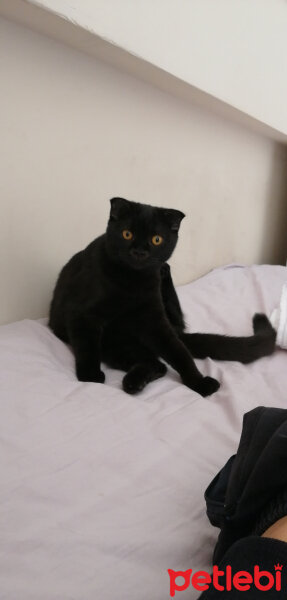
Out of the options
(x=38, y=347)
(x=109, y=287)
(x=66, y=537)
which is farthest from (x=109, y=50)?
(x=66, y=537)

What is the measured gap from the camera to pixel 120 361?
1144 mm

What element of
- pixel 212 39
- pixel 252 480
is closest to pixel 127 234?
pixel 252 480

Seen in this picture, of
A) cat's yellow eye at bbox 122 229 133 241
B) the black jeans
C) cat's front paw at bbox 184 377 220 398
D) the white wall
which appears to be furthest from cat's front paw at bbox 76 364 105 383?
→ the white wall

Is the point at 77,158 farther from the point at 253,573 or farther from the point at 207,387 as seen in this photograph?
the point at 253,573

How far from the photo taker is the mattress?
522 millimetres

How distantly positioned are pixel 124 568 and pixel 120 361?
636mm

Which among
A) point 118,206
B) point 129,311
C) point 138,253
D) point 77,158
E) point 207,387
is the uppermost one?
point 77,158

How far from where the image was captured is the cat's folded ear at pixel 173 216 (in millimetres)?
1103

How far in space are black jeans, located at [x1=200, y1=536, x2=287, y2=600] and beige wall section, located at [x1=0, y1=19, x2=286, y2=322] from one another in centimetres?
100

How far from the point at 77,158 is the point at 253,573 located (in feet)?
3.95

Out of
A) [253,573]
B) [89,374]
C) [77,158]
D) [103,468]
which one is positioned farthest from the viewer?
[77,158]

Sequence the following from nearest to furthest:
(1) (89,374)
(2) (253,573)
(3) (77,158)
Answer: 1. (2) (253,573)
2. (1) (89,374)
3. (3) (77,158)

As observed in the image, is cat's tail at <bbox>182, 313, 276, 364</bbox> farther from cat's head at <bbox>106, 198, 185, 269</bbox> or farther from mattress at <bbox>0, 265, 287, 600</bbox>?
cat's head at <bbox>106, 198, 185, 269</bbox>

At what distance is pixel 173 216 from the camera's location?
1.11m
